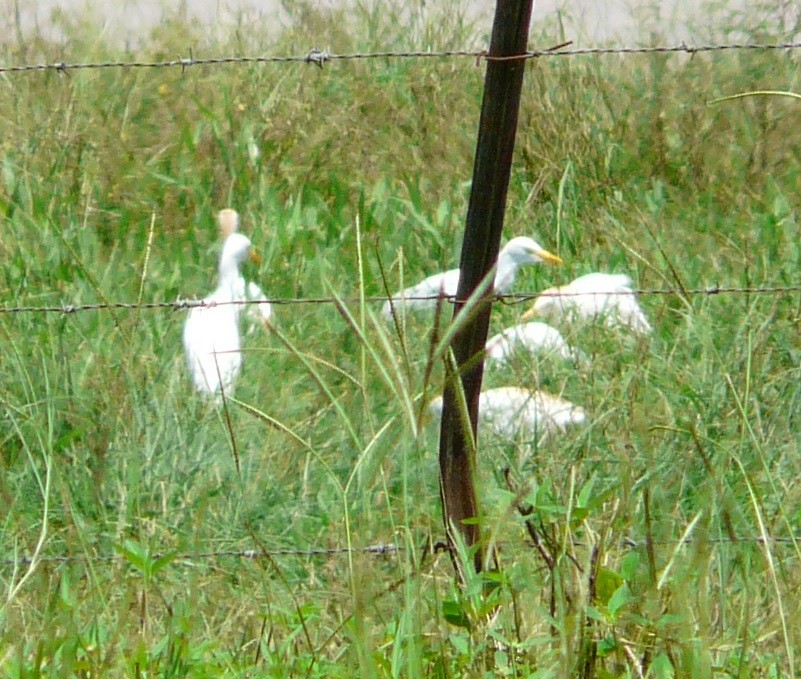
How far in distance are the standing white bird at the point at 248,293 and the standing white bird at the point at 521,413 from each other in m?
0.60

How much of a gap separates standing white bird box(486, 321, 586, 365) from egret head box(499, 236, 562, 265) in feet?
2.03

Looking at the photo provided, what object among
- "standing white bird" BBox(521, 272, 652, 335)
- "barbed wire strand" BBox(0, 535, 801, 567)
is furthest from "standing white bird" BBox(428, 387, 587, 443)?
"barbed wire strand" BBox(0, 535, 801, 567)

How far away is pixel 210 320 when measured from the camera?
13.7ft

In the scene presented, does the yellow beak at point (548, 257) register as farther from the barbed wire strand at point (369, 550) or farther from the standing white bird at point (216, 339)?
the barbed wire strand at point (369, 550)

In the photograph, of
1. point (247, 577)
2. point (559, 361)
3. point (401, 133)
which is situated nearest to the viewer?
point (247, 577)

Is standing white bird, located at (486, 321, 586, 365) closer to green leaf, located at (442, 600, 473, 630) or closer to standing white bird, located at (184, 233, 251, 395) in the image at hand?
standing white bird, located at (184, 233, 251, 395)

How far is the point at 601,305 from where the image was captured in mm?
4242

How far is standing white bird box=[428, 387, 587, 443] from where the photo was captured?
329 centimetres

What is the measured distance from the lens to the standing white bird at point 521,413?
329 cm

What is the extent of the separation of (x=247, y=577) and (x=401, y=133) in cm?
349

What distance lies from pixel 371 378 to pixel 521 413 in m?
0.72

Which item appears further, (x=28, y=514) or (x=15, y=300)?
(x=15, y=300)

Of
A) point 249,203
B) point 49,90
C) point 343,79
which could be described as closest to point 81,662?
point 249,203

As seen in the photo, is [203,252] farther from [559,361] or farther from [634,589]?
[634,589]
